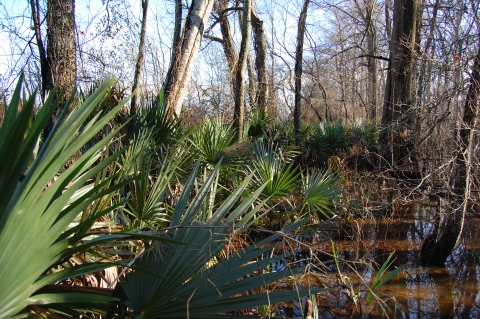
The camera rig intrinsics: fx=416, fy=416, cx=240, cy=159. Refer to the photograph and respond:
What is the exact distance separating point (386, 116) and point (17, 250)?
31.2 ft

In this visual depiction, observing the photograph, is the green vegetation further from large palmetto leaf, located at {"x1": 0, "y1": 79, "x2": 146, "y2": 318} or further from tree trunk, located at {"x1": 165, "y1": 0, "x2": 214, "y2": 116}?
tree trunk, located at {"x1": 165, "y1": 0, "x2": 214, "y2": 116}

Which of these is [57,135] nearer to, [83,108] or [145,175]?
[83,108]

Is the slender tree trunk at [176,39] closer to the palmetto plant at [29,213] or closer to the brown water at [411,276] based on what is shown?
the brown water at [411,276]

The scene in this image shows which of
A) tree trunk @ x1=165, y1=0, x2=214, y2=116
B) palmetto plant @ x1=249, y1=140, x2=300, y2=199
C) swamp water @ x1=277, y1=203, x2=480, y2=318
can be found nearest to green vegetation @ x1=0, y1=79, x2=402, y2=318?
swamp water @ x1=277, y1=203, x2=480, y2=318

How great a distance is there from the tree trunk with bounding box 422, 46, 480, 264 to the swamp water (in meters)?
0.26

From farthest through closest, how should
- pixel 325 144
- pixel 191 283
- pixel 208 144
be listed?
pixel 325 144 → pixel 208 144 → pixel 191 283

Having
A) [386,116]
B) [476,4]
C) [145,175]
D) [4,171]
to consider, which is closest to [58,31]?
[145,175]

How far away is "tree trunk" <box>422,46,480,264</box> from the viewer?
498 cm

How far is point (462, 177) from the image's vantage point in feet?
16.9

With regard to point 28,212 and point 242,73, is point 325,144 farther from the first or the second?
point 28,212

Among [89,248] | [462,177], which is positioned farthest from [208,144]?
[89,248]

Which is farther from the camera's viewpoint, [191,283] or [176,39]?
[176,39]

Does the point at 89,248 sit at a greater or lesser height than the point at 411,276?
greater

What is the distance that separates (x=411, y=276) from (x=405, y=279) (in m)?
0.15
